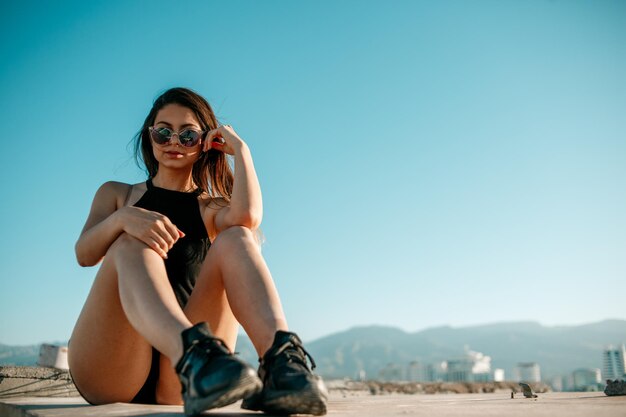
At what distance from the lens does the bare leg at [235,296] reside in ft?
6.14

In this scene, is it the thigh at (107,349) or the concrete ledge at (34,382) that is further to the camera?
the concrete ledge at (34,382)

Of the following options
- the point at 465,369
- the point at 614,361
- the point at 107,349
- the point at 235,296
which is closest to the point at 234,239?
the point at 235,296

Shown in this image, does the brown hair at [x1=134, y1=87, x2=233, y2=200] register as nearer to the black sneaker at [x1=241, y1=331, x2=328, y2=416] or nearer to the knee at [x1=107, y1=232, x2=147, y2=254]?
the knee at [x1=107, y1=232, x2=147, y2=254]

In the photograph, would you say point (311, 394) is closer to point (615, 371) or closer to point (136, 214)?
point (136, 214)

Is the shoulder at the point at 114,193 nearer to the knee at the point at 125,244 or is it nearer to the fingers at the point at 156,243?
the knee at the point at 125,244

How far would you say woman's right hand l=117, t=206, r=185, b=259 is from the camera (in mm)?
1979

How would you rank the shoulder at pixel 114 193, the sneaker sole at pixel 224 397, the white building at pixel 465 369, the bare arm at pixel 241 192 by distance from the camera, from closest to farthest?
the sneaker sole at pixel 224 397
the bare arm at pixel 241 192
the shoulder at pixel 114 193
the white building at pixel 465 369

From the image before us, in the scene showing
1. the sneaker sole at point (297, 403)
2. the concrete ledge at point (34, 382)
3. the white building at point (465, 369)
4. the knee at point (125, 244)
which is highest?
the knee at point (125, 244)

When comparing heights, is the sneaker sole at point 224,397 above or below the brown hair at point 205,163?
below

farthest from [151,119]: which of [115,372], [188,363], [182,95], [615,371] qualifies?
[615,371]

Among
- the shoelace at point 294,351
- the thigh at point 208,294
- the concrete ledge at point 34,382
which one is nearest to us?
the shoelace at point 294,351

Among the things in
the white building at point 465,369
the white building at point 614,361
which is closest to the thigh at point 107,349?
the white building at point 614,361

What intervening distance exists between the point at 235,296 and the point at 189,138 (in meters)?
1.12

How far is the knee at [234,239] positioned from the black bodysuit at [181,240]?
16.3 inches
